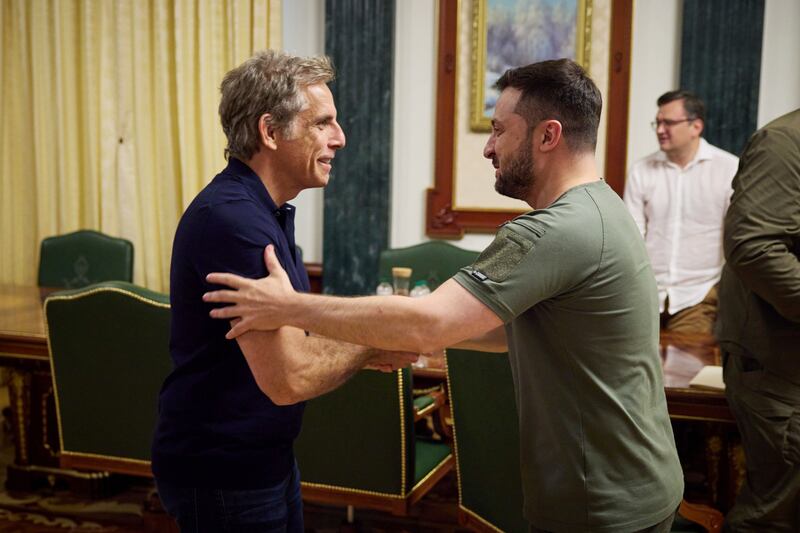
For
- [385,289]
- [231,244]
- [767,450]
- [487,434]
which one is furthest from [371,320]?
[385,289]

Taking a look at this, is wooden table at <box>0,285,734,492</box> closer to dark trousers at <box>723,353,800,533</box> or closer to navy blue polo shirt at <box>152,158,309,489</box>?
dark trousers at <box>723,353,800,533</box>

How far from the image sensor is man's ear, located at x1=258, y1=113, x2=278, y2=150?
157cm

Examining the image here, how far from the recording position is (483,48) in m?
4.70

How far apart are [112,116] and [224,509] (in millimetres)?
4117

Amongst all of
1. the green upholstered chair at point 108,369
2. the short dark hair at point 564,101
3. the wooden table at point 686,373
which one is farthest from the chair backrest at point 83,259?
the short dark hair at point 564,101

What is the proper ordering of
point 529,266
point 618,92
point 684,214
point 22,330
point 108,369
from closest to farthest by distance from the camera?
point 529,266 → point 108,369 → point 22,330 → point 684,214 → point 618,92

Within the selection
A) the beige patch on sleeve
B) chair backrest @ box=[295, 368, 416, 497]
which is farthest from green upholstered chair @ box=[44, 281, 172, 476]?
the beige patch on sleeve

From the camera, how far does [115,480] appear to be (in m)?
3.41

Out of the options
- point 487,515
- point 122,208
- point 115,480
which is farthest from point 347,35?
point 487,515

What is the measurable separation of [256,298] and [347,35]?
3642 mm

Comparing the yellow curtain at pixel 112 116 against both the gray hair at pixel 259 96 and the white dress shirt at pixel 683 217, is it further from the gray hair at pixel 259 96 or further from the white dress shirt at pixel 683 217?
the gray hair at pixel 259 96

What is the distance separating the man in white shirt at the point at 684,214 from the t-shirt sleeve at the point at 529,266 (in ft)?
10.0

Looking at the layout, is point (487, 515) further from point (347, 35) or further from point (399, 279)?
point (347, 35)

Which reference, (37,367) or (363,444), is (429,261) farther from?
(37,367)
